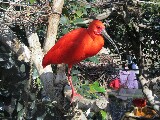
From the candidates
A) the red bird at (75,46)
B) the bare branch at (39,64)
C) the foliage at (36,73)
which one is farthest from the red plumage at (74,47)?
the foliage at (36,73)

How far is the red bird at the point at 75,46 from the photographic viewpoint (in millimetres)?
1997

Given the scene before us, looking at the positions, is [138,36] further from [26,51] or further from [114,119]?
[114,119]

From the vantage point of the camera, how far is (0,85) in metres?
2.46

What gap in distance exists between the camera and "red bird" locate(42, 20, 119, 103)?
2.00m

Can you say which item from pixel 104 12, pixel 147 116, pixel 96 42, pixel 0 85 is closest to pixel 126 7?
pixel 104 12

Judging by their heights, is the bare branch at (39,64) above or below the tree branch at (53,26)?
below

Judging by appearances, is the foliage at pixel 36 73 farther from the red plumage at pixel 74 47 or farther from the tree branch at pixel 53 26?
the red plumage at pixel 74 47

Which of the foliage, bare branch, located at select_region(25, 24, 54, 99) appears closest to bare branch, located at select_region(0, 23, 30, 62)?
bare branch, located at select_region(25, 24, 54, 99)

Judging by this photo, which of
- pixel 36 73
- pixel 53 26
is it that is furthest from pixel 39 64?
pixel 53 26

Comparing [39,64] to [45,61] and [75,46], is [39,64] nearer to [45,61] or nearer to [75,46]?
[45,61]

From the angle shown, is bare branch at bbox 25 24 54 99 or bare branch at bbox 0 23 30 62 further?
bare branch at bbox 0 23 30 62

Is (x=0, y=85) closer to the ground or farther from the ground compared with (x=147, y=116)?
farther from the ground

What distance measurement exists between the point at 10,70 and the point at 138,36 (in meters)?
1.59

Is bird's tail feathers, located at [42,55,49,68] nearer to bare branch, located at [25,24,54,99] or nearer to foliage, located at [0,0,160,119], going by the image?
bare branch, located at [25,24,54,99]
